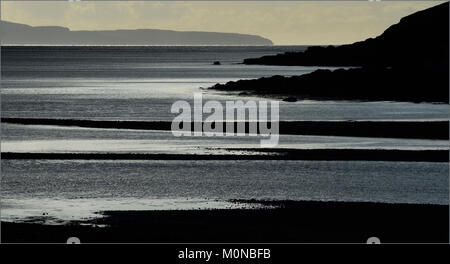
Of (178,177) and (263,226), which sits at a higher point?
(178,177)

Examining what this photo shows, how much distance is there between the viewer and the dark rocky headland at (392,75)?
2958 inches

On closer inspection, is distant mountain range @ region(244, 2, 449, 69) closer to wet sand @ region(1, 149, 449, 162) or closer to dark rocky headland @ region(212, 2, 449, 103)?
dark rocky headland @ region(212, 2, 449, 103)

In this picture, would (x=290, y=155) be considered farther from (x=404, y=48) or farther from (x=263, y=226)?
(x=404, y=48)

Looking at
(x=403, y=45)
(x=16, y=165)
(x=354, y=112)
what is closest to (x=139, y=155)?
(x=16, y=165)

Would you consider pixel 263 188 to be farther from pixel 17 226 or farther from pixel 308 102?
pixel 308 102

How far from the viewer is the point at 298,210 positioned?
2522 cm

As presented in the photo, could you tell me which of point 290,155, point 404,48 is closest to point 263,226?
point 290,155
